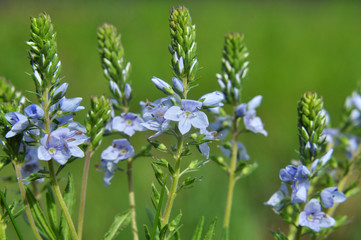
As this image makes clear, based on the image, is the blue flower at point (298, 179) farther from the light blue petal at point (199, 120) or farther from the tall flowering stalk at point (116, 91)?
Answer: the tall flowering stalk at point (116, 91)

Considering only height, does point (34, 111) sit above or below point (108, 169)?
above

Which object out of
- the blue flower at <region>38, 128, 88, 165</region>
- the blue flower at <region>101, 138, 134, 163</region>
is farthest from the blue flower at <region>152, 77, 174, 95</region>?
the blue flower at <region>101, 138, 134, 163</region>

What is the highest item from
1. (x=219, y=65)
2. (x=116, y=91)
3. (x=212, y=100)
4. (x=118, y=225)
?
(x=212, y=100)

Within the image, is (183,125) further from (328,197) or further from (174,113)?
(328,197)

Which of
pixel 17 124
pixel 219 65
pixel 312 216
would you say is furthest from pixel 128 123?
pixel 219 65

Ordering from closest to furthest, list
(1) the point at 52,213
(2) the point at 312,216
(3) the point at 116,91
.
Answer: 1. (2) the point at 312,216
2. (1) the point at 52,213
3. (3) the point at 116,91

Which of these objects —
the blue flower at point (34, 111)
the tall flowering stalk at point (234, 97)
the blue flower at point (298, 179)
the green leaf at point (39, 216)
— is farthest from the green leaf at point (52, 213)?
the blue flower at point (298, 179)
